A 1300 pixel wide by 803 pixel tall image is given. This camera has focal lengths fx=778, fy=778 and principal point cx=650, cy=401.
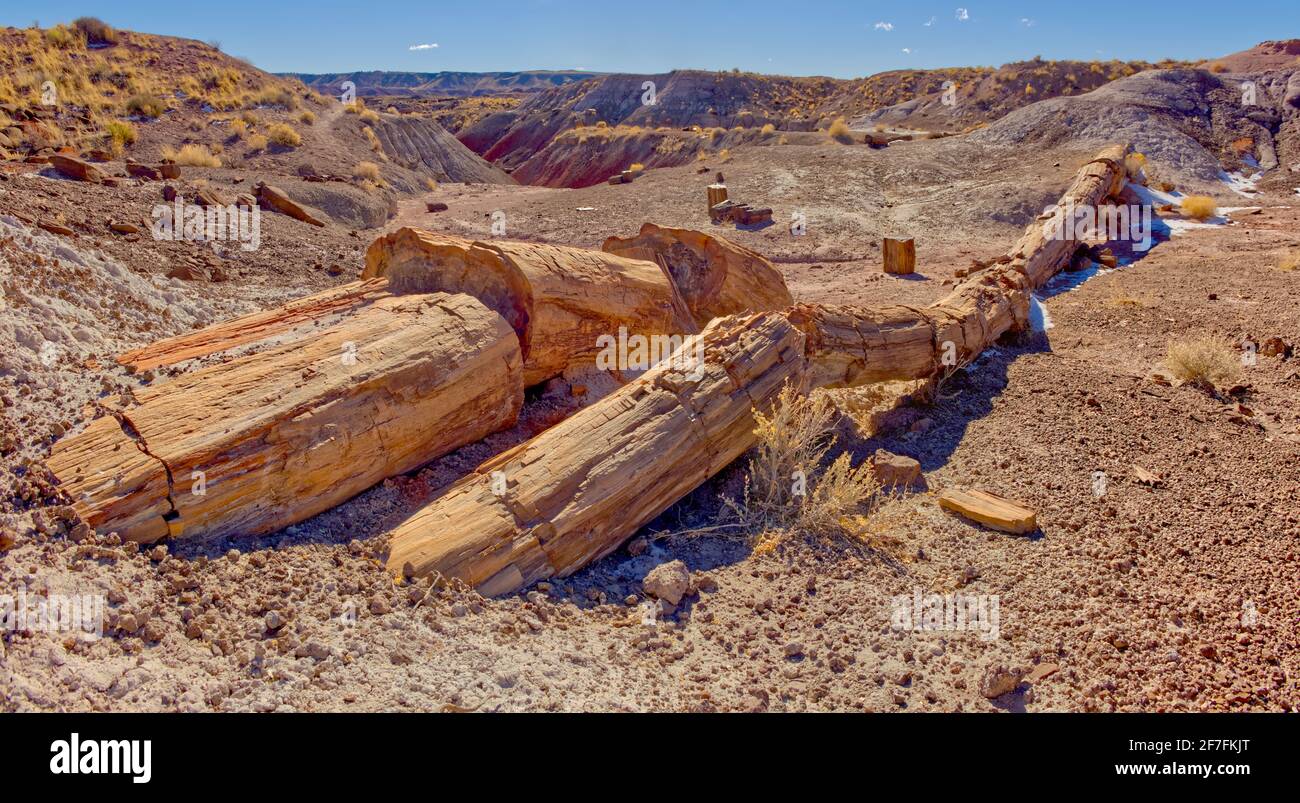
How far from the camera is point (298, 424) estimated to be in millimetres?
3781

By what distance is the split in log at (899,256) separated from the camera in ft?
36.6

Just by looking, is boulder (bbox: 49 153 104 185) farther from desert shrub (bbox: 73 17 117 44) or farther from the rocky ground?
desert shrub (bbox: 73 17 117 44)

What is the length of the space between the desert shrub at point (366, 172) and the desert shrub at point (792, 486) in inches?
652

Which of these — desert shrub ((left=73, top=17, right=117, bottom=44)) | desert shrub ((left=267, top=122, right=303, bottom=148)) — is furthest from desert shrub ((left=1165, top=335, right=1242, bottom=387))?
desert shrub ((left=73, top=17, right=117, bottom=44))

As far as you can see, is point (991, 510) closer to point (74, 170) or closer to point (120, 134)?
point (74, 170)

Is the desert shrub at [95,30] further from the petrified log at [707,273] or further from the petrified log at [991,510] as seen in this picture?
the petrified log at [991,510]

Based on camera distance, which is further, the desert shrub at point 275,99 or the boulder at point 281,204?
the desert shrub at point 275,99

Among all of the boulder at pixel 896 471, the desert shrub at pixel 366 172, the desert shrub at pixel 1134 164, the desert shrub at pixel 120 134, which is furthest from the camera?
the desert shrub at pixel 366 172

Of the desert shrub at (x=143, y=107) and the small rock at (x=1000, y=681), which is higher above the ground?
the desert shrub at (x=143, y=107)

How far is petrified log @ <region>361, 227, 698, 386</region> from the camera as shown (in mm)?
5180

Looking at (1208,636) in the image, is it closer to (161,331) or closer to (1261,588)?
(1261,588)

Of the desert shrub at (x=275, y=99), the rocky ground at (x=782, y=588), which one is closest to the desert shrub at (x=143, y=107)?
the desert shrub at (x=275, y=99)

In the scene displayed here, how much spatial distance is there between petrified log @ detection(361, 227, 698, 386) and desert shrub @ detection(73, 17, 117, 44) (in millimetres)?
27139
